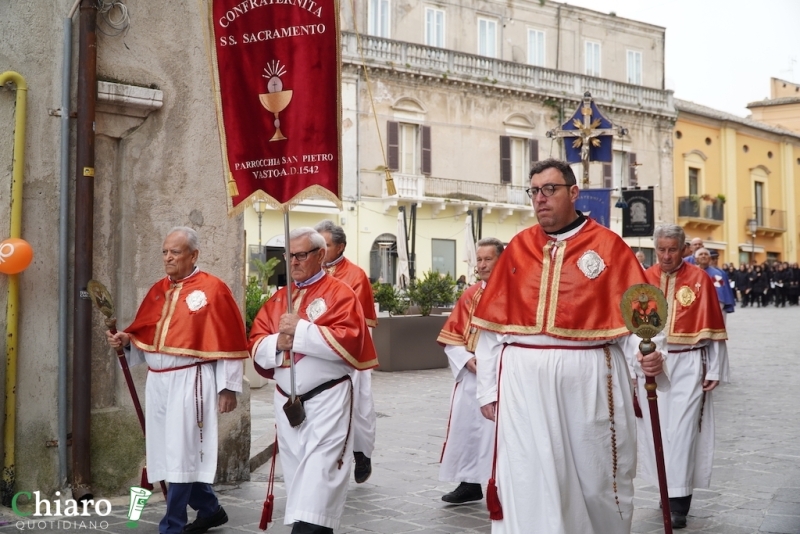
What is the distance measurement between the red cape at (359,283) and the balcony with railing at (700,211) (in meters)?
35.0

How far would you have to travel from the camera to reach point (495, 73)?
35500mm

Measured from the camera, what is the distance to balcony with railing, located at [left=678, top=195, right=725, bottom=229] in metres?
41.9

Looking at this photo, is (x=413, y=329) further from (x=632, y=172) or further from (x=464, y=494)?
(x=632, y=172)

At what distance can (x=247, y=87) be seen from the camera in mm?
6105

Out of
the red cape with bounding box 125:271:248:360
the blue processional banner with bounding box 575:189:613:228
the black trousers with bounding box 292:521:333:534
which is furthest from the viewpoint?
the blue processional banner with bounding box 575:189:613:228

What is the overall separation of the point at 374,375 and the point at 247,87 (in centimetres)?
994

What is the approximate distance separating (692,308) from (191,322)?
3363 mm

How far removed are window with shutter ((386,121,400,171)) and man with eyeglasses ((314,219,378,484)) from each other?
24.3 metres

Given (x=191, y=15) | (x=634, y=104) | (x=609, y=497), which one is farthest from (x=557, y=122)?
(x=609, y=497)

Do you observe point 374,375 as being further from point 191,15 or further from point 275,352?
point 275,352

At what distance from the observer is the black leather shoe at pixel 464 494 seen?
7.16m

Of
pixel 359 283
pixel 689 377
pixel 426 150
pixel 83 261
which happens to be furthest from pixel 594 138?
pixel 83 261

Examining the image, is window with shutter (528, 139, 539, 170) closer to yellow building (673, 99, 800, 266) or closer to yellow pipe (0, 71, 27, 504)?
yellow building (673, 99, 800, 266)

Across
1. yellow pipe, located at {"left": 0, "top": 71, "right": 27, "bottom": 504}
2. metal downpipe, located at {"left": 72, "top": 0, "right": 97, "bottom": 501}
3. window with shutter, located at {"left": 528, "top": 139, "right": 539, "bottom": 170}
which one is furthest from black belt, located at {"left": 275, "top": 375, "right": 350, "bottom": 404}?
window with shutter, located at {"left": 528, "top": 139, "right": 539, "bottom": 170}
